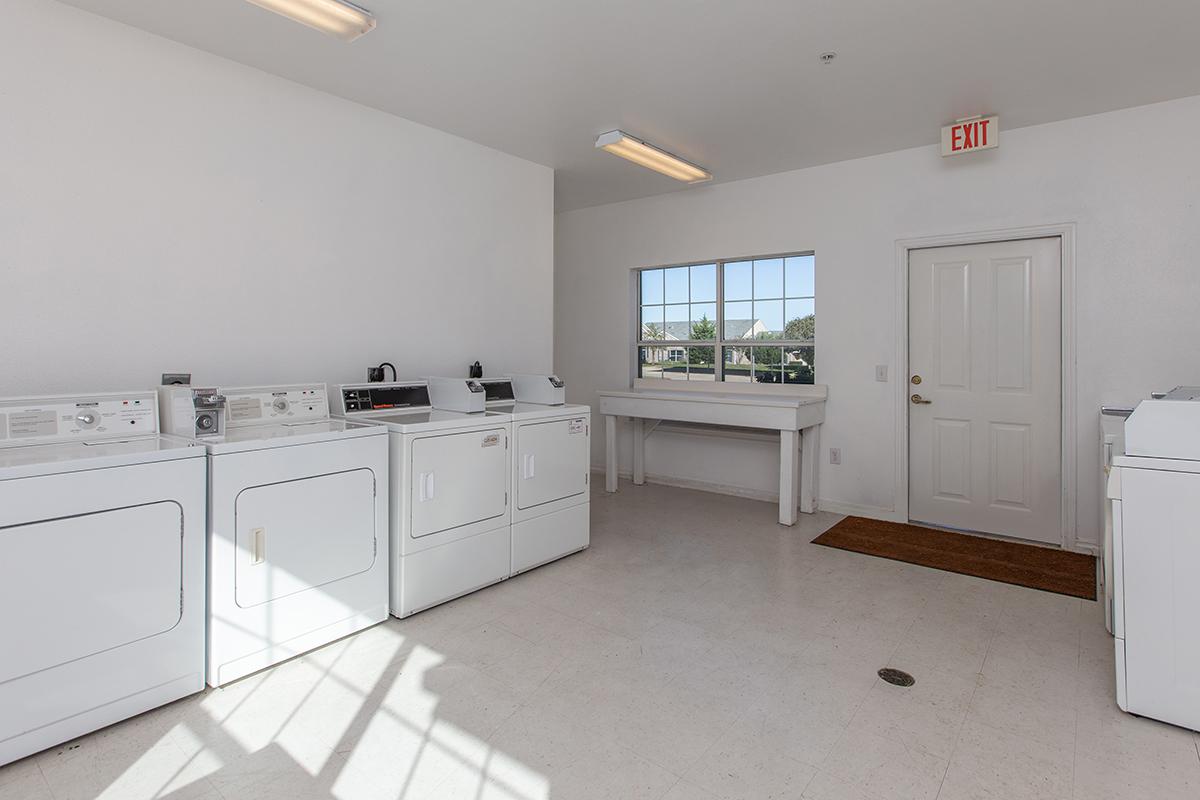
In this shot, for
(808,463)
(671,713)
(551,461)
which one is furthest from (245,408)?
(808,463)

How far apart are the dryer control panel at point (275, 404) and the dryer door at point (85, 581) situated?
2.38 feet

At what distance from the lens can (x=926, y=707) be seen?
2223 mm

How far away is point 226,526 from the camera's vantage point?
2293 mm

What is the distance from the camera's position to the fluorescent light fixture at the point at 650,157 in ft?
13.0

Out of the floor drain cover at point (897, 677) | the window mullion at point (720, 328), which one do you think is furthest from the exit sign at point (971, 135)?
the floor drain cover at point (897, 677)

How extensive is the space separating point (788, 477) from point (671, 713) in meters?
2.64

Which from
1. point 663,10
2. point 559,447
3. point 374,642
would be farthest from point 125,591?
point 663,10

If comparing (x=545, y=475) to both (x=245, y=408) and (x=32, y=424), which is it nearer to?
(x=245, y=408)

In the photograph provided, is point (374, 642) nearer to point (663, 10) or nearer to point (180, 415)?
point (180, 415)

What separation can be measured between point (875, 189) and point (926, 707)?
3643 millimetres

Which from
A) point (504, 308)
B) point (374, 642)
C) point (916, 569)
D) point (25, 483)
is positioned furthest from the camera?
point (504, 308)

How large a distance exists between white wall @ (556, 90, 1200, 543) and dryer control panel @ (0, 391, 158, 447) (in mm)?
4161

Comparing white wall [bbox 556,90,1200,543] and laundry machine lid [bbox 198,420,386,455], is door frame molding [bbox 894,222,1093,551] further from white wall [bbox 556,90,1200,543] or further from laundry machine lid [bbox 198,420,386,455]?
laundry machine lid [bbox 198,420,386,455]

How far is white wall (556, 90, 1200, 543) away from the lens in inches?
141
